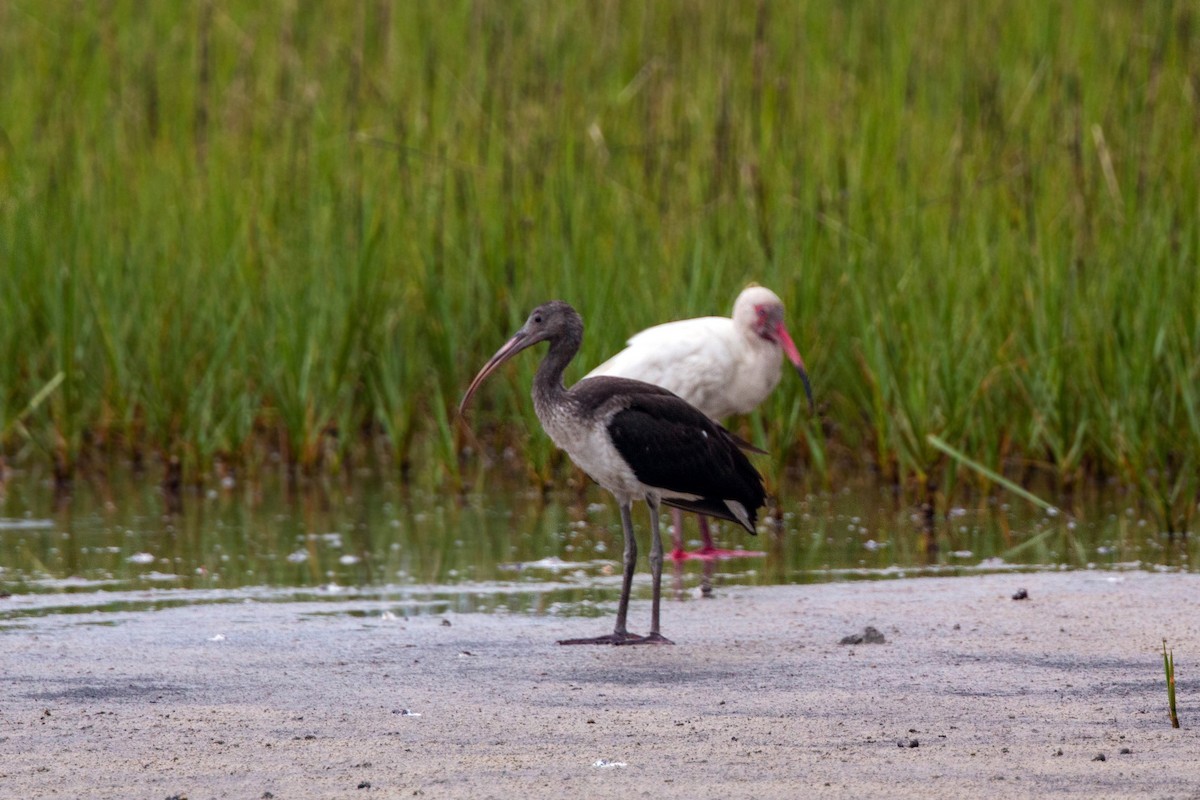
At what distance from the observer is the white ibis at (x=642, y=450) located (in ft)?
19.4

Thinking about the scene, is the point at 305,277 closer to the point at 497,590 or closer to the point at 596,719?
the point at 497,590

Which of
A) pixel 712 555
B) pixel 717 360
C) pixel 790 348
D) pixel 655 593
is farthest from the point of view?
pixel 790 348

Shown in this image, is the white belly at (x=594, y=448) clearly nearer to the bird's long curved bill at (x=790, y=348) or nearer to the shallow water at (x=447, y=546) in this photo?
the shallow water at (x=447, y=546)

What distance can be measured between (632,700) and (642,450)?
1.24 m

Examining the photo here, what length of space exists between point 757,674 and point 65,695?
1.82 metres

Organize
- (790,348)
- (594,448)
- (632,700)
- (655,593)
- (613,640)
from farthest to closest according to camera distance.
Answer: (790,348) < (594,448) < (655,593) < (613,640) < (632,700)

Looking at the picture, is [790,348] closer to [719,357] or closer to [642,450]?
[719,357]

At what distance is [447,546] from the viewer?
7.68 meters

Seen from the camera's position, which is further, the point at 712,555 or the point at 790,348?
the point at 790,348

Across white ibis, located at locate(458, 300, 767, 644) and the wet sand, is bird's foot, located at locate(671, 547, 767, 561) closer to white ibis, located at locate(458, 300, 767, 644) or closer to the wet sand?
the wet sand

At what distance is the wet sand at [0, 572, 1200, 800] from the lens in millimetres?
3930

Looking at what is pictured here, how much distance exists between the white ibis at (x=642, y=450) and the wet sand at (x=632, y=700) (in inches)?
13.2

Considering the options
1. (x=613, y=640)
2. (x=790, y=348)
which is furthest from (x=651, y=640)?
(x=790, y=348)

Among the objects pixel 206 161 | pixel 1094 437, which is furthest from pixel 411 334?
pixel 1094 437
